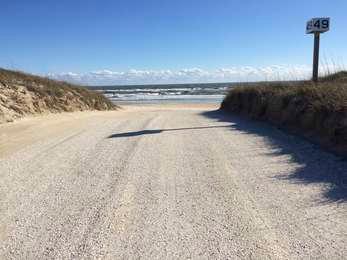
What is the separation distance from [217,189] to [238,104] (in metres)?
12.4

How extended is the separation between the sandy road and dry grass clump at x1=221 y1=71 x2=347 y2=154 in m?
0.54

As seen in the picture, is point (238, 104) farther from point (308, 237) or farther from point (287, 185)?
point (308, 237)

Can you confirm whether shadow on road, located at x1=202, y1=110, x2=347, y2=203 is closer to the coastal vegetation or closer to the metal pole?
the metal pole

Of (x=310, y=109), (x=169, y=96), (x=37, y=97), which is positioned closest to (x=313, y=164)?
(x=310, y=109)

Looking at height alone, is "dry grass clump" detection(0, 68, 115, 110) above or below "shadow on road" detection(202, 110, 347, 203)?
above

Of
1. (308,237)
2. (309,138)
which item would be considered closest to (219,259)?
(308,237)

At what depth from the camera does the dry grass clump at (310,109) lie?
7336 mm

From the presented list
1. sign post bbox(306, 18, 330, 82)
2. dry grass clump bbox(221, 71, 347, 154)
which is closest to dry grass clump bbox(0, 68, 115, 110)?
dry grass clump bbox(221, 71, 347, 154)

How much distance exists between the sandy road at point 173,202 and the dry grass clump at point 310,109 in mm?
537

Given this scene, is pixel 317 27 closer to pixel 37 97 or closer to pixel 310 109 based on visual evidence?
pixel 310 109

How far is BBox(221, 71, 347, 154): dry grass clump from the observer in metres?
7.34

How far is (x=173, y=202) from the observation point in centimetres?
440

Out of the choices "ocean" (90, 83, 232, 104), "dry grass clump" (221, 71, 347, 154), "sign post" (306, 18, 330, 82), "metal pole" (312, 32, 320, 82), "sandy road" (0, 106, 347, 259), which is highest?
"sign post" (306, 18, 330, 82)

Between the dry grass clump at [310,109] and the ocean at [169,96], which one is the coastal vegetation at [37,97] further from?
the ocean at [169,96]
